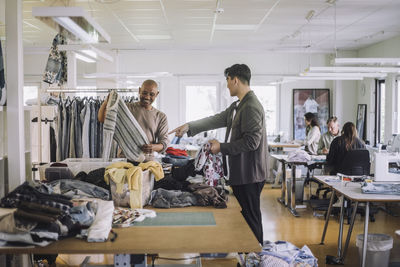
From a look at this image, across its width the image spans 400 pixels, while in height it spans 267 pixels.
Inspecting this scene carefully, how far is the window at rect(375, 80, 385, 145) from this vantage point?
8.98 metres

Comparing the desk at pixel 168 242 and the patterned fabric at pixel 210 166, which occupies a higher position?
the patterned fabric at pixel 210 166

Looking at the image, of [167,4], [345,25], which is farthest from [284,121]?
[167,4]

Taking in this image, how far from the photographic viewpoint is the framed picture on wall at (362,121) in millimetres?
9572

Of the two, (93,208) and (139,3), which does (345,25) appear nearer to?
(139,3)

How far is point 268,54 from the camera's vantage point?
10.5 metres

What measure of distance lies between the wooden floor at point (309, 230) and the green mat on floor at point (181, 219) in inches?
65.1

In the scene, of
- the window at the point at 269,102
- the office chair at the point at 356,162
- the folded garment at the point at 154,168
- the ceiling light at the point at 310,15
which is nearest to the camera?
the folded garment at the point at 154,168

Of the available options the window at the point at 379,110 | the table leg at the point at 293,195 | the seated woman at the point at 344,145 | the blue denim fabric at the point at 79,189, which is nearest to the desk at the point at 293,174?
the table leg at the point at 293,195

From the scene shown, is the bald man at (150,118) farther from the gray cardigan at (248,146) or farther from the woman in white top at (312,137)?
the woman in white top at (312,137)

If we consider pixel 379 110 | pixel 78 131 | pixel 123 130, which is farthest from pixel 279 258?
pixel 379 110

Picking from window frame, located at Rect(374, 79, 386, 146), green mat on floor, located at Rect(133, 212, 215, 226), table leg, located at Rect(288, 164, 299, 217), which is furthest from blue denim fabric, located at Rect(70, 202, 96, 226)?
window frame, located at Rect(374, 79, 386, 146)

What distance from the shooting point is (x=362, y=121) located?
31.8 feet

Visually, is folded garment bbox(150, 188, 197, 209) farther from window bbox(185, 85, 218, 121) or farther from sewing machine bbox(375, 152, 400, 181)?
window bbox(185, 85, 218, 121)

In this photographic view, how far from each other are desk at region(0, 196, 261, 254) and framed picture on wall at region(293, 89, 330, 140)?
857 centimetres
